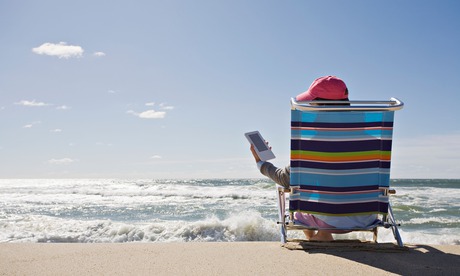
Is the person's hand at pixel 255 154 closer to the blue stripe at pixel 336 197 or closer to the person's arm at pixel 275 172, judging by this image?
the person's arm at pixel 275 172

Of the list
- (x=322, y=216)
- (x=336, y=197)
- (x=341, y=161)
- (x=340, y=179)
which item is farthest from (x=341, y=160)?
(x=322, y=216)


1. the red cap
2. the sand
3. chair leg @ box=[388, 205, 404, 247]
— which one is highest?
the red cap

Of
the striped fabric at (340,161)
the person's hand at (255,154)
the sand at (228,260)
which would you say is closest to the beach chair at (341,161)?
the striped fabric at (340,161)

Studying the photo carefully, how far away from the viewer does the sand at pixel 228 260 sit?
255 cm

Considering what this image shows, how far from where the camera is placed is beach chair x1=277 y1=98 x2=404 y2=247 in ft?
10.5

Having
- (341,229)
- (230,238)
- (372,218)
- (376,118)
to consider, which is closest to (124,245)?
(341,229)

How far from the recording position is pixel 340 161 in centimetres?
323

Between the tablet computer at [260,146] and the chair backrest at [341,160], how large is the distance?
374 mm

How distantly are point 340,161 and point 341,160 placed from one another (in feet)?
0.04

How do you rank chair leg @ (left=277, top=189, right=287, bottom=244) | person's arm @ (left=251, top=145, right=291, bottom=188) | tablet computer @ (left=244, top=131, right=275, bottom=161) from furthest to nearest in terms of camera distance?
tablet computer @ (left=244, top=131, right=275, bottom=161) < person's arm @ (left=251, top=145, right=291, bottom=188) < chair leg @ (left=277, top=189, right=287, bottom=244)

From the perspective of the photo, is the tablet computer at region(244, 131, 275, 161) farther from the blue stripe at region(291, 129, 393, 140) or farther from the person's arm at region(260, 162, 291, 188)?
the blue stripe at region(291, 129, 393, 140)

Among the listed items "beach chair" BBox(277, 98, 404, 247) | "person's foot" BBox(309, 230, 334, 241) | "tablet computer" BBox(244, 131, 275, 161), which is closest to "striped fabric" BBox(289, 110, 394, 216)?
"beach chair" BBox(277, 98, 404, 247)

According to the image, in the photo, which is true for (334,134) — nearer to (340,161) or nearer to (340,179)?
(340,161)

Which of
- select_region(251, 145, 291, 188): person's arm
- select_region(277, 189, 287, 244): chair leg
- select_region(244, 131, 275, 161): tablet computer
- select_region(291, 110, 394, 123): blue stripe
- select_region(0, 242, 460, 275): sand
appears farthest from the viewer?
select_region(244, 131, 275, 161): tablet computer
